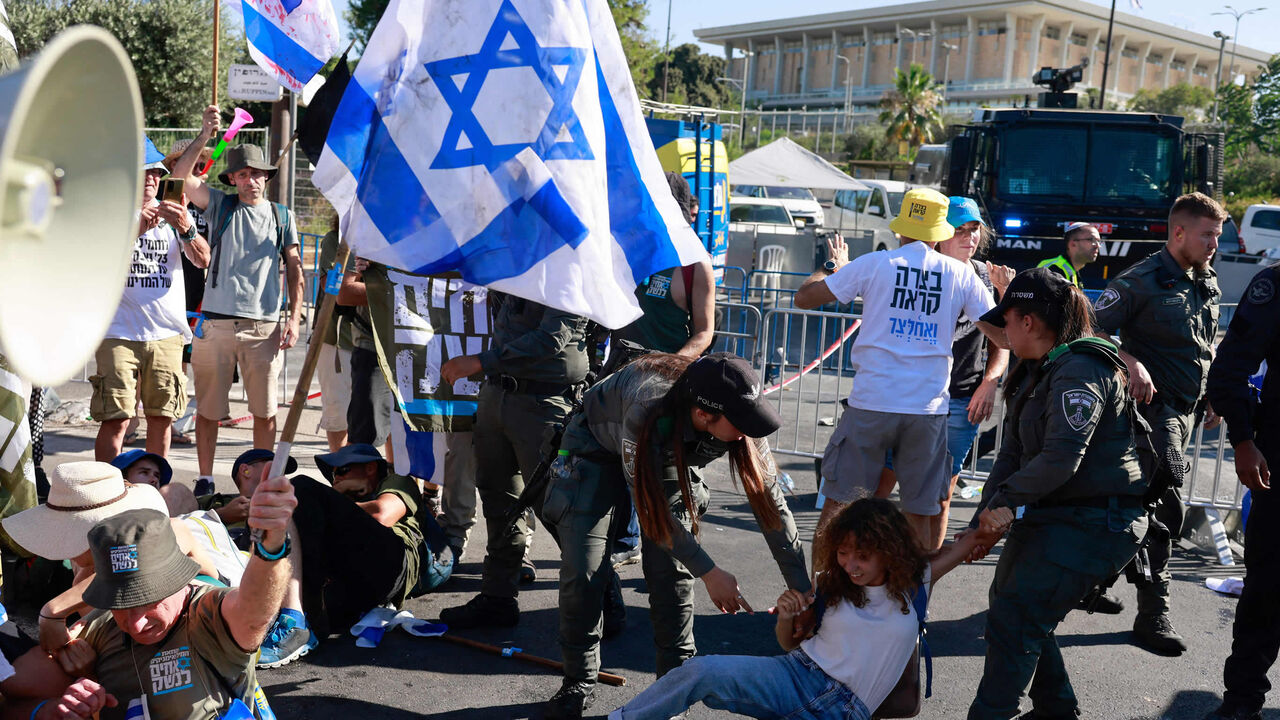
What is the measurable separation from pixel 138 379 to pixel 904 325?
4320mm

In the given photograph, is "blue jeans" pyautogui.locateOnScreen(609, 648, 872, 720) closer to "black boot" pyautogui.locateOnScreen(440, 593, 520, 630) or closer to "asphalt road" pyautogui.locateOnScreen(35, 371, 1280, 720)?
"asphalt road" pyautogui.locateOnScreen(35, 371, 1280, 720)

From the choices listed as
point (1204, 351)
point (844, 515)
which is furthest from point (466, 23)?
point (1204, 351)

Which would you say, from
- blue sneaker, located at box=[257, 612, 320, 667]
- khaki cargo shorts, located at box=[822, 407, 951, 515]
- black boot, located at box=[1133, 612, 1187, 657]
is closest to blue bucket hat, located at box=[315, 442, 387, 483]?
blue sneaker, located at box=[257, 612, 320, 667]

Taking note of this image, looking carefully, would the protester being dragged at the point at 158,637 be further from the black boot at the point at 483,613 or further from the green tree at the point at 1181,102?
the green tree at the point at 1181,102

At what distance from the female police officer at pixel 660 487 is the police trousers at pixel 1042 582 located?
76 cm

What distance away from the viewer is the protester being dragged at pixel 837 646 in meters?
3.45

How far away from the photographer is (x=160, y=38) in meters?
23.3

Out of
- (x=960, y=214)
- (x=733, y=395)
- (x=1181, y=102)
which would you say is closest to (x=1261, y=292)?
(x=960, y=214)

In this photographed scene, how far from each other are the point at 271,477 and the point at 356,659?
7.27 feet

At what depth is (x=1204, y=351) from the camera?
200 inches

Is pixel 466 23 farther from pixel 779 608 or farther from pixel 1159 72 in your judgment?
pixel 1159 72

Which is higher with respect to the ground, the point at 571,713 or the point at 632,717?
the point at 632,717

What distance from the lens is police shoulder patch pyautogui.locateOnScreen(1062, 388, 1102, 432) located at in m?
3.65

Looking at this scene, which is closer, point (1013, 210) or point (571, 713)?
point (571, 713)
